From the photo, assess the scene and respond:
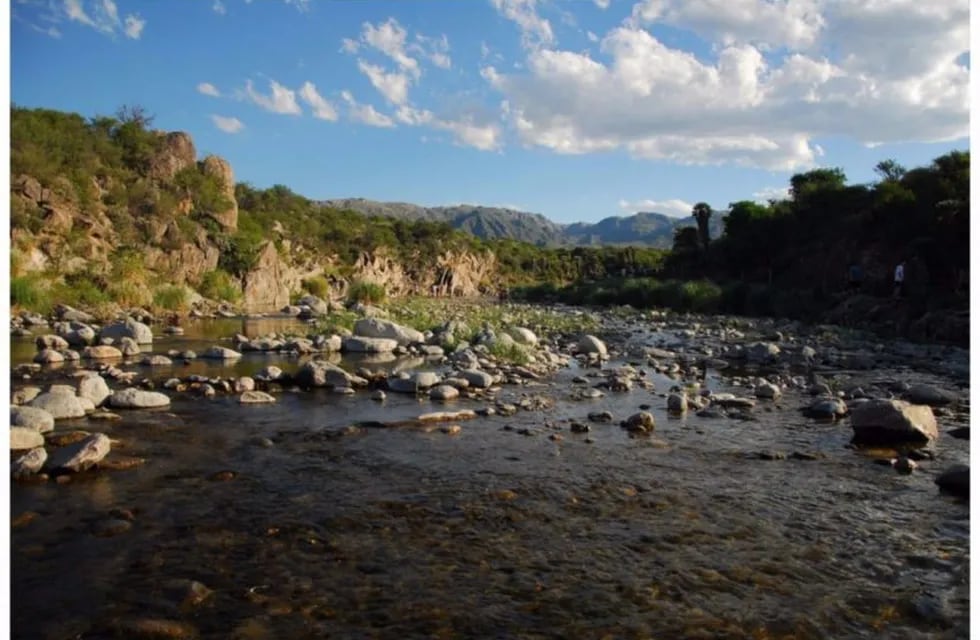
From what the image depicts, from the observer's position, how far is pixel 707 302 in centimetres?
4166

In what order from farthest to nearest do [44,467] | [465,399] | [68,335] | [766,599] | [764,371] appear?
[68,335] → [764,371] → [465,399] → [44,467] → [766,599]

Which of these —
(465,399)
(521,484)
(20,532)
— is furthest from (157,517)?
(465,399)

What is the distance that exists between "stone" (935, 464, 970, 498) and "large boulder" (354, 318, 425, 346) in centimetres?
1369

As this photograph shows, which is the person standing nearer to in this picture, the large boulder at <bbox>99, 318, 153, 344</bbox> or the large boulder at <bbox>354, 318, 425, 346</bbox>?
the large boulder at <bbox>354, 318, 425, 346</bbox>

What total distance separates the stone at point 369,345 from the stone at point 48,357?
652 centimetres

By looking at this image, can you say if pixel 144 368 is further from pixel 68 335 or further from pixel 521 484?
pixel 521 484

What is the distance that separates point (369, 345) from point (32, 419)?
10244 mm

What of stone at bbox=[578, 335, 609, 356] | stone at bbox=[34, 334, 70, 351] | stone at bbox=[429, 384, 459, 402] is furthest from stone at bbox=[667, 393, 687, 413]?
stone at bbox=[34, 334, 70, 351]

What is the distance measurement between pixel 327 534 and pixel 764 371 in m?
12.9

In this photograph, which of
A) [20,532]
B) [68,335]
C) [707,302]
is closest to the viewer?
[20,532]

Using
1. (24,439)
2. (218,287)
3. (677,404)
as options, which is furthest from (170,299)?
(677,404)

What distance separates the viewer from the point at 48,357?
14117 mm

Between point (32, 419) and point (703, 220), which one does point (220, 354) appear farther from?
point (703, 220)

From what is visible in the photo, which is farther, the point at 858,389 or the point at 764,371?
the point at 764,371
